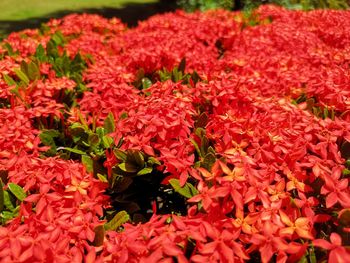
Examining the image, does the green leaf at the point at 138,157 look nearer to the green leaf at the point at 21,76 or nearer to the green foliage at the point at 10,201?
the green foliage at the point at 10,201

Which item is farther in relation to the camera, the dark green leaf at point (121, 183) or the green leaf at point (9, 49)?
the green leaf at point (9, 49)

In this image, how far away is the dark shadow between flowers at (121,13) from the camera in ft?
50.9

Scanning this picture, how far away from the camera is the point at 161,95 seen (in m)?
3.28

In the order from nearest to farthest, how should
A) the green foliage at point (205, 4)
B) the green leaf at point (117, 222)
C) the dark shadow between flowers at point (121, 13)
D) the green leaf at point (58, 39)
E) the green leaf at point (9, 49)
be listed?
the green leaf at point (117, 222) → the green leaf at point (9, 49) → the green leaf at point (58, 39) → the green foliage at point (205, 4) → the dark shadow between flowers at point (121, 13)

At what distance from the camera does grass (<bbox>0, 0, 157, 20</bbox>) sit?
56.3ft

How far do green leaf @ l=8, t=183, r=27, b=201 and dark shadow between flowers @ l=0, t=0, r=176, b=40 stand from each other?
1323 centimetres

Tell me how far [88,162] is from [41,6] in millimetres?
18082

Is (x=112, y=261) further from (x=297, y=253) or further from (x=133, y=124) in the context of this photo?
(x=133, y=124)

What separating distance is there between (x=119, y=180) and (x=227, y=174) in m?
0.87

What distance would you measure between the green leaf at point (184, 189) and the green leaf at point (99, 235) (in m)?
0.50

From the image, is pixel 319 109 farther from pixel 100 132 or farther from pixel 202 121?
pixel 100 132

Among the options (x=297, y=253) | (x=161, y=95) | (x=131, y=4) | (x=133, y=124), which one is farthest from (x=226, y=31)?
(x=131, y=4)

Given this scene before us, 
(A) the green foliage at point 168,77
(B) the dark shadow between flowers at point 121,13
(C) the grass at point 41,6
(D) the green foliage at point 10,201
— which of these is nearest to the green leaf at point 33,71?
(A) the green foliage at point 168,77

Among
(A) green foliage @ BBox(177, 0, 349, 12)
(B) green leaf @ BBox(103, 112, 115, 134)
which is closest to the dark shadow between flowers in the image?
(A) green foliage @ BBox(177, 0, 349, 12)
